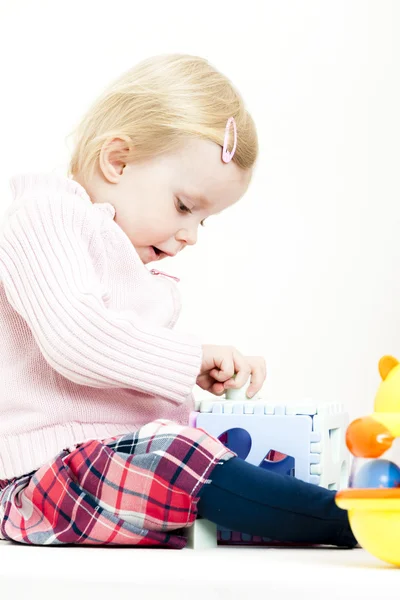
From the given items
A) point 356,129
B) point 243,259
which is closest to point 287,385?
point 243,259

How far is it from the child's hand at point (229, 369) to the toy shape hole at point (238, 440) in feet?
0.47

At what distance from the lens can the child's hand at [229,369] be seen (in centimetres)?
132

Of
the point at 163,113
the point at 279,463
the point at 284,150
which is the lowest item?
the point at 279,463

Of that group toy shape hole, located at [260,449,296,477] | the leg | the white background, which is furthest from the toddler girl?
the white background

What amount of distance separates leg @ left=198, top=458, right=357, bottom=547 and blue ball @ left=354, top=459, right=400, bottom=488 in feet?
0.68

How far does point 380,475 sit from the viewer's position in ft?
2.60

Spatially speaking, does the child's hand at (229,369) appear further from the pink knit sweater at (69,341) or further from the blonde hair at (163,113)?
the blonde hair at (163,113)

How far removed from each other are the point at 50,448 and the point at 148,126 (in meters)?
0.51

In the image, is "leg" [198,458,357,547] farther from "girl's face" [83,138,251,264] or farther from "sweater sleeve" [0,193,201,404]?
"girl's face" [83,138,251,264]

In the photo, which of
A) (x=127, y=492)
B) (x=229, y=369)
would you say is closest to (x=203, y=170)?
(x=229, y=369)

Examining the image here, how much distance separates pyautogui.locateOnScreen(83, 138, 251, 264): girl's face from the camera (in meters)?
1.35

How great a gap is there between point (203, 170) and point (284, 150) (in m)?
0.90

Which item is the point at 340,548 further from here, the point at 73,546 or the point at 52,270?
the point at 52,270

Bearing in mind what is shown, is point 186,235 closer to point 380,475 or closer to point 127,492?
point 127,492
